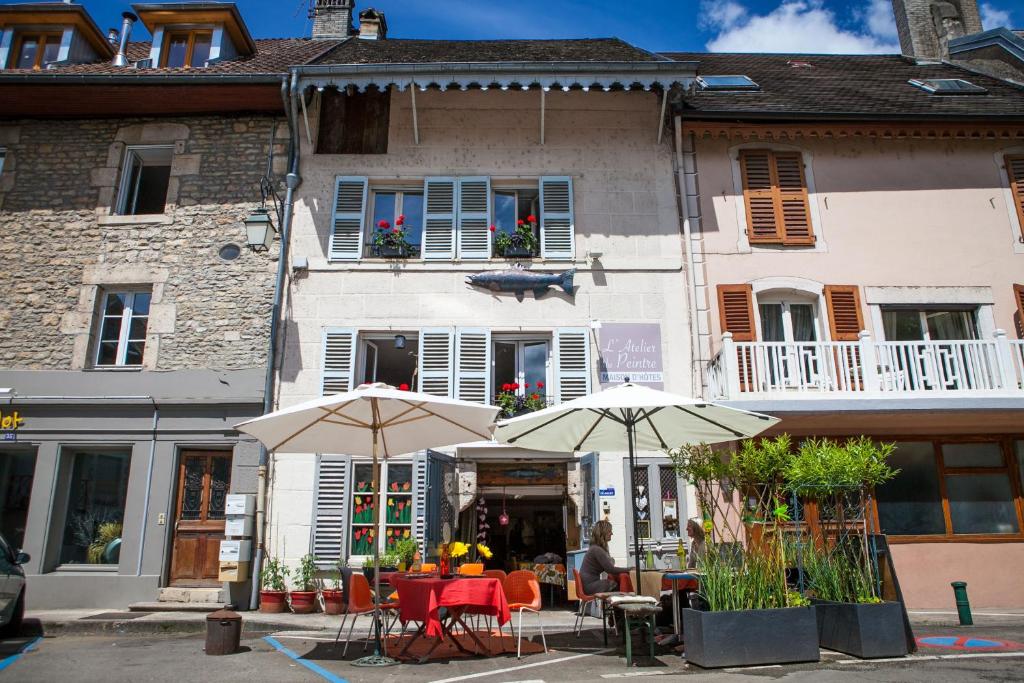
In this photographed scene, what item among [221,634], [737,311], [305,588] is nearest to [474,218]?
[737,311]

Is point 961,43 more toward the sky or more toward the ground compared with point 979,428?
more toward the sky

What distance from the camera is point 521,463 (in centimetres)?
1016

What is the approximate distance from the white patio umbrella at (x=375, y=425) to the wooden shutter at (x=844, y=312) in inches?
246

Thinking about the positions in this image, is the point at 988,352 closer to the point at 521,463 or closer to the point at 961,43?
the point at 521,463

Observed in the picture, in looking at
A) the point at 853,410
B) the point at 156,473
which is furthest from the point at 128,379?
the point at 853,410

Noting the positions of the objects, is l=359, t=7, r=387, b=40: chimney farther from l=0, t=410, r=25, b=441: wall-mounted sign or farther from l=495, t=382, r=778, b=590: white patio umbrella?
l=495, t=382, r=778, b=590: white patio umbrella

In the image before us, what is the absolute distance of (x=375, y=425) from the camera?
6.29m

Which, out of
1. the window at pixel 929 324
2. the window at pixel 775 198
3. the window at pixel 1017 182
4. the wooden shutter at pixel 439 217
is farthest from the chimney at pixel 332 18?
the window at pixel 1017 182

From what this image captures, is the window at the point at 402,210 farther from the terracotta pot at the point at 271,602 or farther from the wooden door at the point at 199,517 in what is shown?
the terracotta pot at the point at 271,602

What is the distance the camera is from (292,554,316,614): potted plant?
29.7 ft

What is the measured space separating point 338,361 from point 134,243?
3.82 m

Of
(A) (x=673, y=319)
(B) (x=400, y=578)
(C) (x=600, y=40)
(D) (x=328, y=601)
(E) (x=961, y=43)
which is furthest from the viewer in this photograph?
(E) (x=961, y=43)

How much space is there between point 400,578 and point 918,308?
895cm

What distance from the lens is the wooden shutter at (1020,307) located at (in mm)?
10391
